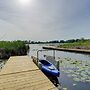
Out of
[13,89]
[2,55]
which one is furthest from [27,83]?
[2,55]

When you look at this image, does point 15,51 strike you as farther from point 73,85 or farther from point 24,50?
point 73,85

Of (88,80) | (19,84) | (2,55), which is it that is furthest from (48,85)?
(2,55)

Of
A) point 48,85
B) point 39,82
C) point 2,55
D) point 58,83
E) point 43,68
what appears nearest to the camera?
point 48,85

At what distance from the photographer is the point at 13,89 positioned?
5105 millimetres

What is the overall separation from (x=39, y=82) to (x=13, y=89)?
1.14 metres

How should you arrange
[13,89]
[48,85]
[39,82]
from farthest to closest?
1. [39,82]
2. [48,85]
3. [13,89]

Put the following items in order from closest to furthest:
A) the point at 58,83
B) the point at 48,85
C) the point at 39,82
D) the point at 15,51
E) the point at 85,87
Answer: the point at 48,85 → the point at 39,82 → the point at 85,87 → the point at 58,83 → the point at 15,51

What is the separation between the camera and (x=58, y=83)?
962cm

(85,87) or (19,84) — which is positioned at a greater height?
(19,84)

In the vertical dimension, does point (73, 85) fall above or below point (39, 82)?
below

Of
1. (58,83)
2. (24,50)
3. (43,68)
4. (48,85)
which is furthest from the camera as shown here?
(24,50)

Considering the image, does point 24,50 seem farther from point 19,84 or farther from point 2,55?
point 19,84

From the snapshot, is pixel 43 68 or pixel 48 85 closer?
pixel 48 85

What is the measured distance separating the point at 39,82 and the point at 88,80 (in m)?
4.81
